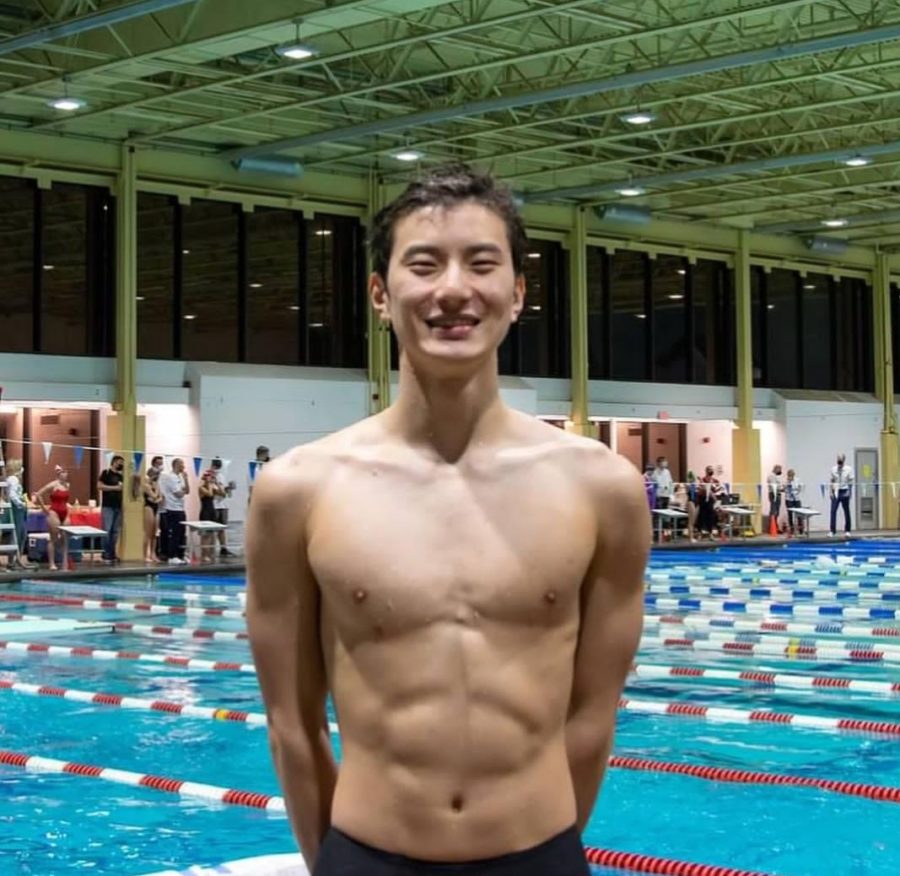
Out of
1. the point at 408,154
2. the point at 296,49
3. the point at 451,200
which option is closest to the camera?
the point at 451,200

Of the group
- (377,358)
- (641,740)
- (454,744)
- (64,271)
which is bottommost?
(641,740)

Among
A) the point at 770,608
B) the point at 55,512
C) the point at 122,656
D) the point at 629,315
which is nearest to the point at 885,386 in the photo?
the point at 629,315

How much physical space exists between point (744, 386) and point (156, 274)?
1197cm

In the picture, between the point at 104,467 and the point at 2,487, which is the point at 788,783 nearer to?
the point at 2,487

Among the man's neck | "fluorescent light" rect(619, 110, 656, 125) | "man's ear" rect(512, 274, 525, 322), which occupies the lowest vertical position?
the man's neck

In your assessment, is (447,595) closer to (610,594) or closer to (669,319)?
(610,594)

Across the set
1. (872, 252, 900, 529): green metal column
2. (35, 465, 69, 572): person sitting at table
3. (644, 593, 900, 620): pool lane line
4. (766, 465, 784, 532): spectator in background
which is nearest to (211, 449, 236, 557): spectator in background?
(35, 465, 69, 572): person sitting at table

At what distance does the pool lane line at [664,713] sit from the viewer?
7.95 metres

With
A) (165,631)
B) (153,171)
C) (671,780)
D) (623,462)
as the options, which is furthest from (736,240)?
(623,462)

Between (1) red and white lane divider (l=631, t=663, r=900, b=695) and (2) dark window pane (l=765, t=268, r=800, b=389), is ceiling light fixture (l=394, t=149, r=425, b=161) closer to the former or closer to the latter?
(2) dark window pane (l=765, t=268, r=800, b=389)

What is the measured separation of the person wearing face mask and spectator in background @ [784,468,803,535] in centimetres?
1259

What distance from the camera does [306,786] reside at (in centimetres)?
204

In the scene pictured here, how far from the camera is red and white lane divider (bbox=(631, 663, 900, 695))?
9266mm

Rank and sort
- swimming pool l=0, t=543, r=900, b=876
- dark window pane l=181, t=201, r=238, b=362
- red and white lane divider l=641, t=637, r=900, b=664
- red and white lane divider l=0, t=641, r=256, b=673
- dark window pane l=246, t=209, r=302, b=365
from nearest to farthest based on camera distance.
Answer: swimming pool l=0, t=543, r=900, b=876
red and white lane divider l=0, t=641, r=256, b=673
red and white lane divider l=641, t=637, r=900, b=664
dark window pane l=181, t=201, r=238, b=362
dark window pane l=246, t=209, r=302, b=365
